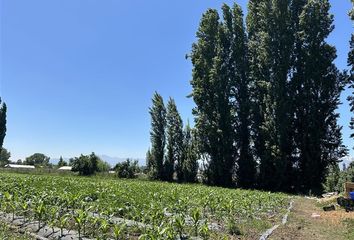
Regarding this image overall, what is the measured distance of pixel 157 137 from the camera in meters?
39.6

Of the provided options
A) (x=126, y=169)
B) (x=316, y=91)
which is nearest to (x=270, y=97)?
(x=316, y=91)

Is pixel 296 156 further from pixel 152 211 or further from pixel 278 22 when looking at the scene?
pixel 152 211

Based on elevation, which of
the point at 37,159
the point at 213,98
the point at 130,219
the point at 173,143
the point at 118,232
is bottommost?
the point at 118,232

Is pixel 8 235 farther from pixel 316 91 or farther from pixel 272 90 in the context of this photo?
pixel 316 91

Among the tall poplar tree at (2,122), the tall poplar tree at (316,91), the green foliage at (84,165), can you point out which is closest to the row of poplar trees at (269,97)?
the tall poplar tree at (316,91)

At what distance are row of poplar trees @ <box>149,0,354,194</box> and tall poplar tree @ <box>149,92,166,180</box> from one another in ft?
21.7

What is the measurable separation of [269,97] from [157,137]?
14856mm

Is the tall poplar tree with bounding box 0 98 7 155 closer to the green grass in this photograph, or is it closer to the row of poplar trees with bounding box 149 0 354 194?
the row of poplar trees with bounding box 149 0 354 194

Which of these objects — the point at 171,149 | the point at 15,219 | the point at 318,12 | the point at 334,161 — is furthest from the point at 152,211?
the point at 171,149

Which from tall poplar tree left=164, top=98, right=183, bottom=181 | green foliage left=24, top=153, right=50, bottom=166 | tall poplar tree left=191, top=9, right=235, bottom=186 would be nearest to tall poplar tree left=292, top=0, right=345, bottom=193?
tall poplar tree left=191, top=9, right=235, bottom=186

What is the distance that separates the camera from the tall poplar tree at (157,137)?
38.3m

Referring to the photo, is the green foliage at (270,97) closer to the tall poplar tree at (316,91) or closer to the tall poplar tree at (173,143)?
the tall poplar tree at (316,91)

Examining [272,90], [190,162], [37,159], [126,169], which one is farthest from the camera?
[37,159]

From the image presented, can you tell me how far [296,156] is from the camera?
28047 millimetres
